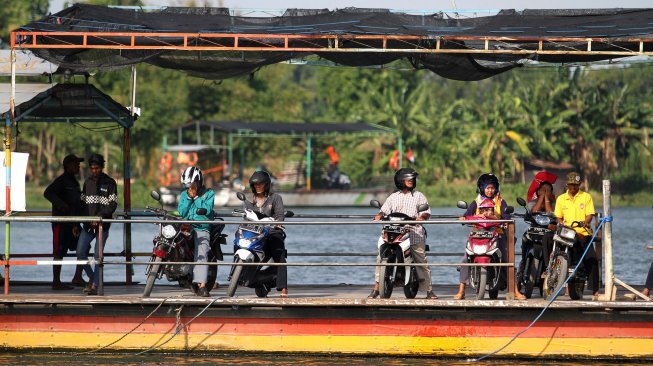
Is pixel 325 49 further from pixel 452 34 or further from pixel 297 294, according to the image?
pixel 297 294

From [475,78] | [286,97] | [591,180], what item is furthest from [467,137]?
[475,78]

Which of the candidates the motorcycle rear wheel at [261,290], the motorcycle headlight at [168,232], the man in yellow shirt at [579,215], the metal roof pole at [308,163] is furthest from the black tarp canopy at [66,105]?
the metal roof pole at [308,163]

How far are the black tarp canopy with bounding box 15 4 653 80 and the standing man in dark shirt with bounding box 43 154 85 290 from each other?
1.57 meters

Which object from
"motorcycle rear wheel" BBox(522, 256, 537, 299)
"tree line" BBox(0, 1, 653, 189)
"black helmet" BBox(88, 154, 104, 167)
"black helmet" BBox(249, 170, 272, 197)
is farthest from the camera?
"tree line" BBox(0, 1, 653, 189)

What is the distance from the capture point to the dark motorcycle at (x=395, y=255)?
12.1m

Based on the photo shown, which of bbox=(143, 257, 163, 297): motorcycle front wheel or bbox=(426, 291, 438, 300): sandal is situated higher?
bbox=(143, 257, 163, 297): motorcycle front wheel

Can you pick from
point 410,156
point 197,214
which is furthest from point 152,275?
point 410,156

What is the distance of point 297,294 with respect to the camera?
520 inches

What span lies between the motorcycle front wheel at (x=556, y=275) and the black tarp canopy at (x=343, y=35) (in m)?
2.02

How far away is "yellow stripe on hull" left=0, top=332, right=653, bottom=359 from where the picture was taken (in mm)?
11750

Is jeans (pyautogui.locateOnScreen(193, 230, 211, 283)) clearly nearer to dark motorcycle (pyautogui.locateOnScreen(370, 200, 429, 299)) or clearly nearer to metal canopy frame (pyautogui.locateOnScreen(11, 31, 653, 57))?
dark motorcycle (pyautogui.locateOnScreen(370, 200, 429, 299))

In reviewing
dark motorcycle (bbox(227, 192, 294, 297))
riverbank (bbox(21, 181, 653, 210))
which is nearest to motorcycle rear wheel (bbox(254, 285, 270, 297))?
dark motorcycle (bbox(227, 192, 294, 297))

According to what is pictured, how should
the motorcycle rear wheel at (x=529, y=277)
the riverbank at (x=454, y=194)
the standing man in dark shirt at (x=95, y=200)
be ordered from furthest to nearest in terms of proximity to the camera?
1. the riverbank at (x=454, y=194)
2. the standing man in dark shirt at (x=95, y=200)
3. the motorcycle rear wheel at (x=529, y=277)

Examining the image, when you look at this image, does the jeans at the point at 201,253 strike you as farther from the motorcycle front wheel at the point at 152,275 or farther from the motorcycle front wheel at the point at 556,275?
the motorcycle front wheel at the point at 556,275
